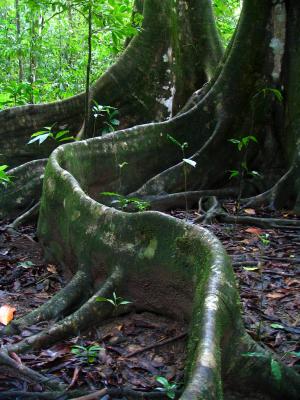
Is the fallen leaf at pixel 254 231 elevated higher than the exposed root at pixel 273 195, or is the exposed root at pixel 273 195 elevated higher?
the exposed root at pixel 273 195

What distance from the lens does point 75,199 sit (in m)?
4.19

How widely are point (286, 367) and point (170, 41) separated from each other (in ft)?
19.6

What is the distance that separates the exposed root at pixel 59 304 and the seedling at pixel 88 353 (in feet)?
1.83

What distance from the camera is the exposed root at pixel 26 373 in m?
2.64

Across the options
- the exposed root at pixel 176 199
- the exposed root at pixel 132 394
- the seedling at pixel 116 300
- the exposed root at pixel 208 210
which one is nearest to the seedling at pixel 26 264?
the seedling at pixel 116 300

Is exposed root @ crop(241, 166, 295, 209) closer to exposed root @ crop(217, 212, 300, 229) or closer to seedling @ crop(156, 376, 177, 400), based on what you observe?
exposed root @ crop(217, 212, 300, 229)

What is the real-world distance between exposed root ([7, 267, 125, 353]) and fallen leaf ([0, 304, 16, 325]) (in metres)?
0.51

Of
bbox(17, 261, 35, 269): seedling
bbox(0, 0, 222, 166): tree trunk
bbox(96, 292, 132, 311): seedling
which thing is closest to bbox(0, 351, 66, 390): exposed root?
bbox(96, 292, 132, 311): seedling

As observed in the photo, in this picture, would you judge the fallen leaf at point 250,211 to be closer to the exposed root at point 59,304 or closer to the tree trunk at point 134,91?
the exposed root at point 59,304

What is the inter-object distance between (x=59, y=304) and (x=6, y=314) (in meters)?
0.41

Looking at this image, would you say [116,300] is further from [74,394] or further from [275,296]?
[275,296]

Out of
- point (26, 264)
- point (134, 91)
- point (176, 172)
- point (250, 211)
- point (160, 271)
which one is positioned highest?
point (134, 91)

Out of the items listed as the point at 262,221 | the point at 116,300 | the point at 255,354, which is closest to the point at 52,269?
the point at 116,300

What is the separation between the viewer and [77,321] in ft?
10.7
